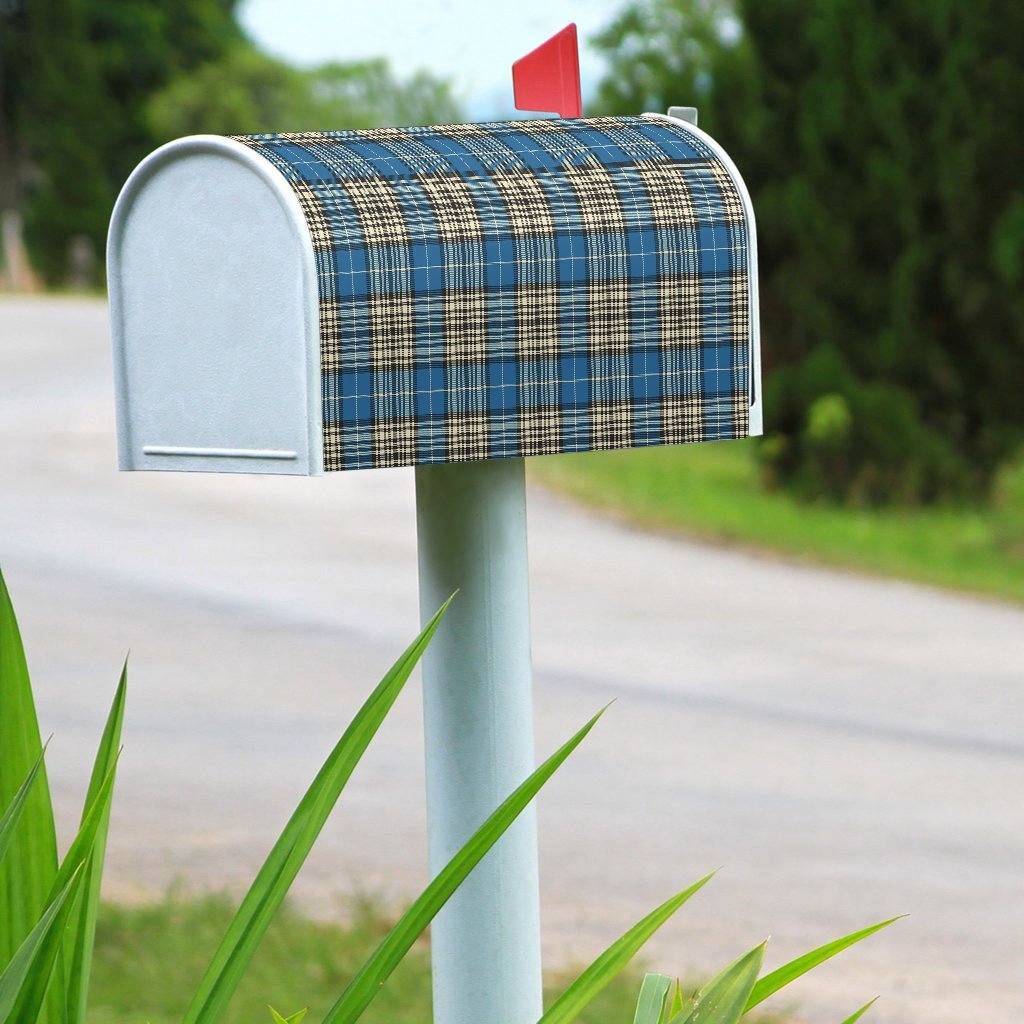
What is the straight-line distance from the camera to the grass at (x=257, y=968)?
3203mm

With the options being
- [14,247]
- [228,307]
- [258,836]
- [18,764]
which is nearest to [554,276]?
[228,307]

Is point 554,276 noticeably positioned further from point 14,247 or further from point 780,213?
point 14,247

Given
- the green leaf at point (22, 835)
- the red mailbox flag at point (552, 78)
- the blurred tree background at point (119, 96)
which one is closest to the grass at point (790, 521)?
the red mailbox flag at point (552, 78)

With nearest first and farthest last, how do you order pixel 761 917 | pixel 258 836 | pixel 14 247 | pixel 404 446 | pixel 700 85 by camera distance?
pixel 404 446 < pixel 761 917 < pixel 258 836 < pixel 700 85 < pixel 14 247

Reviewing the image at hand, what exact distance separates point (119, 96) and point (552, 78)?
3284 centimetres

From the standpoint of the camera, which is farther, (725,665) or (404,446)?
(725,665)

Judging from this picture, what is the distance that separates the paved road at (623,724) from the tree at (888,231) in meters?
1.36

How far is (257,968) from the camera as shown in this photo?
3410 mm

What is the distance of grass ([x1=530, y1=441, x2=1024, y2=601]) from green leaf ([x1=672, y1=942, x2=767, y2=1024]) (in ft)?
21.7

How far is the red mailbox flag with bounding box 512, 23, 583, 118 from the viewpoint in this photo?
74.9 inches

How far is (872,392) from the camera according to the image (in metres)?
9.65

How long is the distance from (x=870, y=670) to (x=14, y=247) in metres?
23.3

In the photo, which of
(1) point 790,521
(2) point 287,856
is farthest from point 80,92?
(2) point 287,856

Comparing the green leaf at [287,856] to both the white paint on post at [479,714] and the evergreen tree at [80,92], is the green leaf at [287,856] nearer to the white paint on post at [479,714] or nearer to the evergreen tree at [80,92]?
the white paint on post at [479,714]
